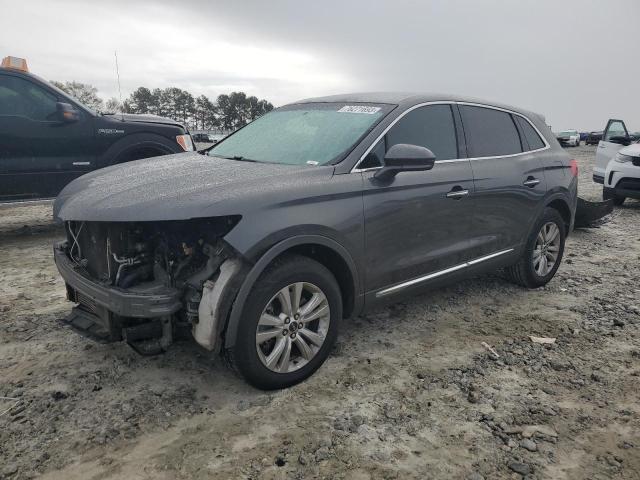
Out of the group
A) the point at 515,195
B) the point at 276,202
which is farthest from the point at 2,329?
the point at 515,195

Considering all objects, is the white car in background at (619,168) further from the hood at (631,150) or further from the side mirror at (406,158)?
the side mirror at (406,158)

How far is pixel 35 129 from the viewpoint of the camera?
6.21 m

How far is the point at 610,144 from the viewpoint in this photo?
10422 millimetres

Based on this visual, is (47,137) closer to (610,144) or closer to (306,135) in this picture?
(306,135)

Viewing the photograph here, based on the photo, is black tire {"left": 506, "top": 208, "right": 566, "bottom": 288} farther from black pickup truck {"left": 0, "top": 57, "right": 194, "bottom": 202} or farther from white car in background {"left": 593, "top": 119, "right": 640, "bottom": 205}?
white car in background {"left": 593, "top": 119, "right": 640, "bottom": 205}

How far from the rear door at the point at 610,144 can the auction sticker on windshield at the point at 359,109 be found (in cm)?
838

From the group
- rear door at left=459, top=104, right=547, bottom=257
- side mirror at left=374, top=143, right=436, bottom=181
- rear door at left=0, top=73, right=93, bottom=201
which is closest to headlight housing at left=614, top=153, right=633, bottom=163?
rear door at left=459, top=104, right=547, bottom=257

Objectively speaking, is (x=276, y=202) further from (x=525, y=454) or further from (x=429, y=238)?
(x=525, y=454)

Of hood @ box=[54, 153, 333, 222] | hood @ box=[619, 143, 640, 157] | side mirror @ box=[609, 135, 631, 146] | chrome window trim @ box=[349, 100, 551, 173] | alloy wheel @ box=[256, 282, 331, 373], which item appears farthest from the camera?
side mirror @ box=[609, 135, 631, 146]

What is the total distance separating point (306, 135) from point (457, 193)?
4.04 feet

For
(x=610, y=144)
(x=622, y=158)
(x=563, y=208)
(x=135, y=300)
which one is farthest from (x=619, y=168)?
(x=135, y=300)

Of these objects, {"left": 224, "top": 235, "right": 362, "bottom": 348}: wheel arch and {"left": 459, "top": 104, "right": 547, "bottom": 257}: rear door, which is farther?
{"left": 459, "top": 104, "right": 547, "bottom": 257}: rear door

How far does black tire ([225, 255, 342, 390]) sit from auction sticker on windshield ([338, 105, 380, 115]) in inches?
49.8

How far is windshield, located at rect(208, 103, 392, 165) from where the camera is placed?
3342 mm
